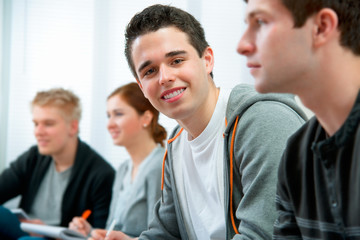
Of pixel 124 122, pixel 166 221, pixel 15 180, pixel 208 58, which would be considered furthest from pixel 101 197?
pixel 208 58

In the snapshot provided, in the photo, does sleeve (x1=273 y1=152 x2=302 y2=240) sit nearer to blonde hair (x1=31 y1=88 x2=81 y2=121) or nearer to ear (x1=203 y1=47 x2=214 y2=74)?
ear (x1=203 y1=47 x2=214 y2=74)

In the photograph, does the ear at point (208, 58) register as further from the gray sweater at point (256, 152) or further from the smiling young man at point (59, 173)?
the smiling young man at point (59, 173)

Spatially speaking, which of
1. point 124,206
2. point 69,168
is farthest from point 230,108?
point 69,168

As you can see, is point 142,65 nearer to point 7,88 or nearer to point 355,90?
point 355,90

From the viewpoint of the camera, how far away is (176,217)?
1.49m

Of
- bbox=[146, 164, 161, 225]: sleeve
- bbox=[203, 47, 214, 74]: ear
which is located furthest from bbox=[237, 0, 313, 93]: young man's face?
bbox=[146, 164, 161, 225]: sleeve

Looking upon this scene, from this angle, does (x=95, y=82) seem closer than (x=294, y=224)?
No

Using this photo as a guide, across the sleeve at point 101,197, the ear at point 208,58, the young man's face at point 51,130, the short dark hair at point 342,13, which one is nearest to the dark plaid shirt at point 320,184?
the short dark hair at point 342,13

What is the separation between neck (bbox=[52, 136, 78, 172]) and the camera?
2723 millimetres

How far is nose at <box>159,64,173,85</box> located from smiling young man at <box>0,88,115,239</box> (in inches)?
54.8

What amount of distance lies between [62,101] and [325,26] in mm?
2278

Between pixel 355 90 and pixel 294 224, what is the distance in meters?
0.31

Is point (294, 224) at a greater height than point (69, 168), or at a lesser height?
greater

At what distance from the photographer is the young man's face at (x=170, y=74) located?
1323 mm
